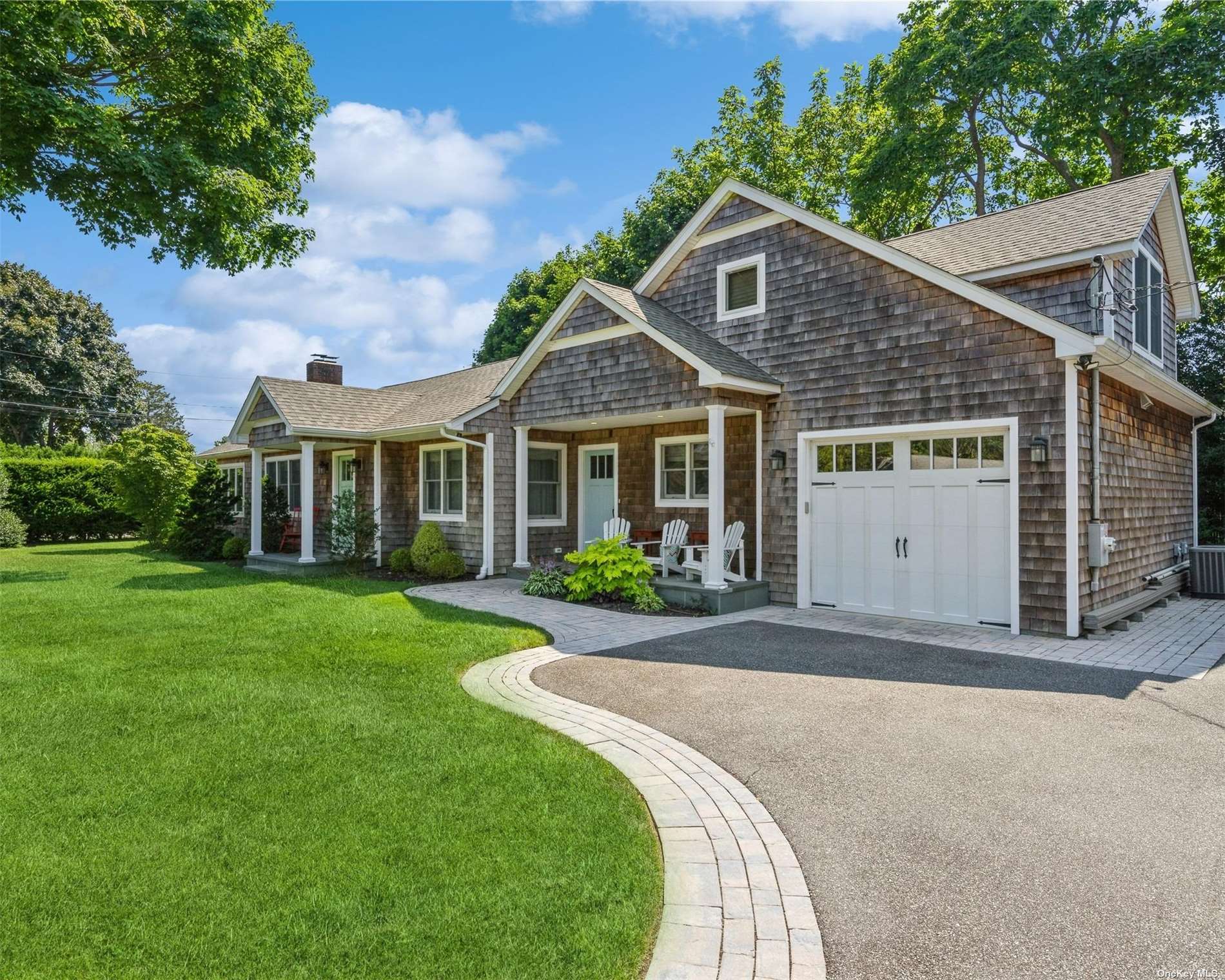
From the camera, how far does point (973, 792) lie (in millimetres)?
4016

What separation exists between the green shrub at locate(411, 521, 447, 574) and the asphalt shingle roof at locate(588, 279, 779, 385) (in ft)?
19.0

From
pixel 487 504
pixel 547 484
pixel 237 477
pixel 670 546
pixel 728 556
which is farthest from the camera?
pixel 237 477

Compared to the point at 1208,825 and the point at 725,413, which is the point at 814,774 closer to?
the point at 1208,825

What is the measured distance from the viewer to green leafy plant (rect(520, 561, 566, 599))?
11.2 meters

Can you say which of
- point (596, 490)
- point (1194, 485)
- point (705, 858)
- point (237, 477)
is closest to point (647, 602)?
point (596, 490)

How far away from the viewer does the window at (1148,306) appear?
1027 cm

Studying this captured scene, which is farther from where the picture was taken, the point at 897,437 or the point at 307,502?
the point at 307,502

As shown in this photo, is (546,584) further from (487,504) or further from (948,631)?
(948,631)

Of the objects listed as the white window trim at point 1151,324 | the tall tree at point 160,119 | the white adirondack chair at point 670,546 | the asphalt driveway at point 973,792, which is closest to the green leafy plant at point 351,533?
the tall tree at point 160,119

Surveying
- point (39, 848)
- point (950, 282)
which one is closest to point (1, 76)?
point (39, 848)

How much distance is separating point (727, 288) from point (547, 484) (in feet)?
17.4

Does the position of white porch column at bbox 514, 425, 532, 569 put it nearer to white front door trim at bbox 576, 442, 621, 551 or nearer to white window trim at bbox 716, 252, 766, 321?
white front door trim at bbox 576, 442, 621, 551

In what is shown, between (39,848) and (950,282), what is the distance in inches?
379

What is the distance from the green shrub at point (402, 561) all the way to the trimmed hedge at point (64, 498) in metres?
11.6
